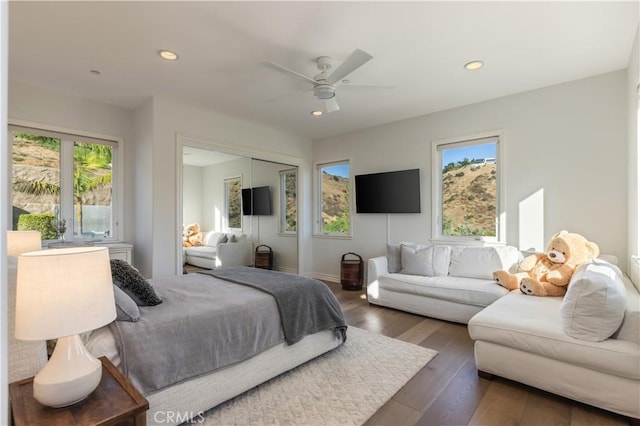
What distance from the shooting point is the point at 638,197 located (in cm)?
257

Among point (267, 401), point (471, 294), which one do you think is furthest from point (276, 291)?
point (471, 294)

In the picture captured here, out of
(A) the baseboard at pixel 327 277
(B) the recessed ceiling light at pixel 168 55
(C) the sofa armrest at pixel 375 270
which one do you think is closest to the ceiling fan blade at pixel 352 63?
(B) the recessed ceiling light at pixel 168 55

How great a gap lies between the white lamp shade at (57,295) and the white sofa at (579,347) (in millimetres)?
2447

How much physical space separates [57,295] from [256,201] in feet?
13.2

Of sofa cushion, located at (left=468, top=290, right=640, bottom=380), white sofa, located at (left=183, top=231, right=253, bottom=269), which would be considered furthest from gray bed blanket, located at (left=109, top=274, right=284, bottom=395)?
white sofa, located at (left=183, top=231, right=253, bottom=269)

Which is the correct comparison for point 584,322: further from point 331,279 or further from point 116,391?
point 331,279

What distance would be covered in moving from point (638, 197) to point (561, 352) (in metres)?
1.68

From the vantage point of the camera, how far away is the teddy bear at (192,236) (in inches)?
162

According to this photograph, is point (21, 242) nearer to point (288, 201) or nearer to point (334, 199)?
point (288, 201)

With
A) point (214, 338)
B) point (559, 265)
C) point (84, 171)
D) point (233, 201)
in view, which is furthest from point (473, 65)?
point (84, 171)

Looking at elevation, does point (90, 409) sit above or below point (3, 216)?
below

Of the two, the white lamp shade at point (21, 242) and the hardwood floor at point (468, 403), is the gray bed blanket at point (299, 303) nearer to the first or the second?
the hardwood floor at point (468, 403)

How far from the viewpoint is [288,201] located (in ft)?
18.3

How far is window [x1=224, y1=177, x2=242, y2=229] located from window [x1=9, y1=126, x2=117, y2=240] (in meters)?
1.49
